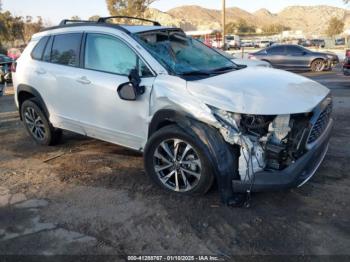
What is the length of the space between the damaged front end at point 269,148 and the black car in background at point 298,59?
15274 mm

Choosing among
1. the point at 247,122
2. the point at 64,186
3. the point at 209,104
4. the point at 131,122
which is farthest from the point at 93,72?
the point at 247,122

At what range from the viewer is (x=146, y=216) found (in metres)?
3.87

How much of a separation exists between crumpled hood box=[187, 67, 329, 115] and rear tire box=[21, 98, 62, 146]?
297cm

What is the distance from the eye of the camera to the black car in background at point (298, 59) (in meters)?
18.4

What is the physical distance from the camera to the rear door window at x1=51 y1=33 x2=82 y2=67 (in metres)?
5.24

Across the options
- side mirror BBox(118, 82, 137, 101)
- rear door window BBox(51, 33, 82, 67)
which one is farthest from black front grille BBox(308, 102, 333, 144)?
rear door window BBox(51, 33, 82, 67)

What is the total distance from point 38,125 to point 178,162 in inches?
122

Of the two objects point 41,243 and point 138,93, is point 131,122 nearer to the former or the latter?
point 138,93

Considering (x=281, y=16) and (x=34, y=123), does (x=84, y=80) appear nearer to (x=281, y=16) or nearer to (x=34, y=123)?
(x=34, y=123)

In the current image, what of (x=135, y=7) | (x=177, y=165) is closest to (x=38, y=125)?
(x=177, y=165)

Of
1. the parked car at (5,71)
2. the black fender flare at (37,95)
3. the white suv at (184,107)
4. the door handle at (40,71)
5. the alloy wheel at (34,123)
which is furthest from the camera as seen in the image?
the parked car at (5,71)

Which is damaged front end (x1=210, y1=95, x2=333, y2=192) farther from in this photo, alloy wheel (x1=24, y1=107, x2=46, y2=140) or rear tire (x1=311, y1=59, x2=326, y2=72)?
rear tire (x1=311, y1=59, x2=326, y2=72)

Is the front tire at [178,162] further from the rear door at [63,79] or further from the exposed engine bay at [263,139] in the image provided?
the rear door at [63,79]

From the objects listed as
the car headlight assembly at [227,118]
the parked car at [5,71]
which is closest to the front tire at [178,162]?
the car headlight assembly at [227,118]
